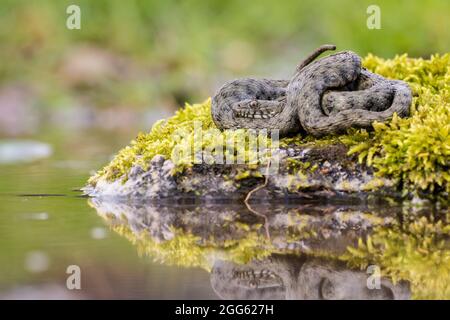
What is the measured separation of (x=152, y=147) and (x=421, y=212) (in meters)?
2.28

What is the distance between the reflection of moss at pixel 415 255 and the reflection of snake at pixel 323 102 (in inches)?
51.9

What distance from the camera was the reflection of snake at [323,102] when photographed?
21.4 ft

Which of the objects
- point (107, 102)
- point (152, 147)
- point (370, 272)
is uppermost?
point (107, 102)

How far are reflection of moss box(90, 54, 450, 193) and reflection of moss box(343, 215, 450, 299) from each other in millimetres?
701

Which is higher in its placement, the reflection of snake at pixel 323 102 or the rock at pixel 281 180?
the reflection of snake at pixel 323 102

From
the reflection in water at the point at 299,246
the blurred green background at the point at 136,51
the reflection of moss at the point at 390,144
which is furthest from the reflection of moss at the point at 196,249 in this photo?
the blurred green background at the point at 136,51

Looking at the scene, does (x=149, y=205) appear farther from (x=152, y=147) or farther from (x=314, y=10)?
(x=314, y=10)

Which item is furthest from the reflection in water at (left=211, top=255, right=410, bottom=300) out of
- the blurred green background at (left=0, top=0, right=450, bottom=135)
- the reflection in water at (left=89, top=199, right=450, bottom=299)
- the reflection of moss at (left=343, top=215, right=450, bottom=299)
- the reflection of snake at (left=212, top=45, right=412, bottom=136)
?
the blurred green background at (left=0, top=0, right=450, bottom=135)

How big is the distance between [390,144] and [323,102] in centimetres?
68

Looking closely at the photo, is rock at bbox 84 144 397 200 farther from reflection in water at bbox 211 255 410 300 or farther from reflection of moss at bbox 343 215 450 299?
reflection in water at bbox 211 255 410 300

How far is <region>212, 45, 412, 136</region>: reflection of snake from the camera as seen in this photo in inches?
257

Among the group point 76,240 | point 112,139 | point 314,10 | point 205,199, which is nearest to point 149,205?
point 205,199

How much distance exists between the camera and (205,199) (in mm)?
6387

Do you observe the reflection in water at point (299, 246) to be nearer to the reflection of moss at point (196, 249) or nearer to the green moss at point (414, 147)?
the reflection of moss at point (196, 249)
